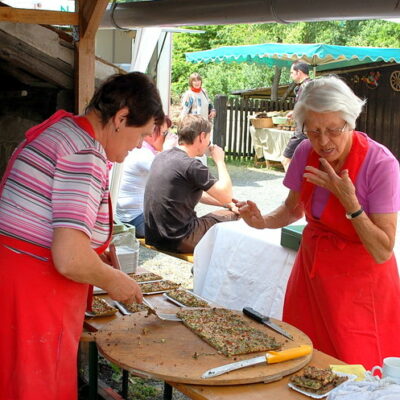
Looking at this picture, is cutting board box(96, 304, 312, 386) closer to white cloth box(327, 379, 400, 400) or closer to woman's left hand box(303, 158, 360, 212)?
white cloth box(327, 379, 400, 400)

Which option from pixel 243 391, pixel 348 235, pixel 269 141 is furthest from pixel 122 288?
pixel 269 141

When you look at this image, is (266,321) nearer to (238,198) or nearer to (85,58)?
(85,58)

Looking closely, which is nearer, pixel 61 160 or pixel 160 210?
pixel 61 160

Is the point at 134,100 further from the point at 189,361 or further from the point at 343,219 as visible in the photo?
the point at 343,219

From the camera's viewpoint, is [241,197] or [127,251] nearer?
[127,251]

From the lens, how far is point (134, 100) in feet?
6.54

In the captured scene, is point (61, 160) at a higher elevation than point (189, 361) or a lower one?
higher

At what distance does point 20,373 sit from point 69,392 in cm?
18

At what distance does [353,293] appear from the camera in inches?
101

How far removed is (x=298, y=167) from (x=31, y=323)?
146cm

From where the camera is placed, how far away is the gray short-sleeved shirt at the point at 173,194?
510cm

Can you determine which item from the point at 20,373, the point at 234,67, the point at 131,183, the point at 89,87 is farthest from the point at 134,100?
the point at 234,67

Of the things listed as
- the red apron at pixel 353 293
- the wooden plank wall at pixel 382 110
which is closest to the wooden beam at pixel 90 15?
the red apron at pixel 353 293

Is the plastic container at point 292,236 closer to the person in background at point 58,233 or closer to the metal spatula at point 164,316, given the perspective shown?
the metal spatula at point 164,316
